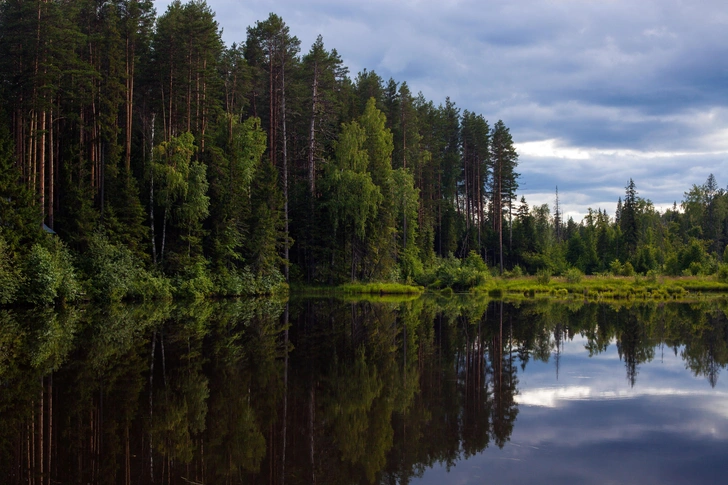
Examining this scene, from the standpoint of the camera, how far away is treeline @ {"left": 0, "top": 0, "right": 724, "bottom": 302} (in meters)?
29.3

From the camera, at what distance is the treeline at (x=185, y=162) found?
29312mm

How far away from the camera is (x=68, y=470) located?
5.67 m

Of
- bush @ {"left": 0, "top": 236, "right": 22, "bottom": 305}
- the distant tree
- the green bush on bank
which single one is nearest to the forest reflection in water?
bush @ {"left": 0, "top": 236, "right": 22, "bottom": 305}

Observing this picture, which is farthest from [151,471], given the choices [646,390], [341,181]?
[341,181]

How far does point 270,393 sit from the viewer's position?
9.11 metres

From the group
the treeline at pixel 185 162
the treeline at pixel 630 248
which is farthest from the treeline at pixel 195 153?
the treeline at pixel 630 248

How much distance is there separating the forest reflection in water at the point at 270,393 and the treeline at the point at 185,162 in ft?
39.5

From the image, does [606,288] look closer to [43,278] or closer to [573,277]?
[573,277]

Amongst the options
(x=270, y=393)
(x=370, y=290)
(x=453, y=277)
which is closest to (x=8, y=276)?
(x=270, y=393)

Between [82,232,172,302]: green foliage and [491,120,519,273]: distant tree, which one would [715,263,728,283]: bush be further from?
[82,232,172,302]: green foliage

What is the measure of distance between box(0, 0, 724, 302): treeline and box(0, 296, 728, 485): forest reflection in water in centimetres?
1204

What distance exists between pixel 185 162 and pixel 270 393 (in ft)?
90.7

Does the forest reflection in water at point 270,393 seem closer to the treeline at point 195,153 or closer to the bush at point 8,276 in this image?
the bush at point 8,276

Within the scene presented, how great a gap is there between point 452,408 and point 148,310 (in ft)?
66.5
